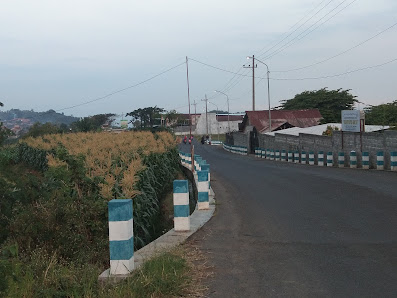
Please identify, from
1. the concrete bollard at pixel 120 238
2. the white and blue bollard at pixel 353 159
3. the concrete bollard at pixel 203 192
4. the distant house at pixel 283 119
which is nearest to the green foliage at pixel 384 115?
the distant house at pixel 283 119

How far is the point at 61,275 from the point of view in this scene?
554 centimetres

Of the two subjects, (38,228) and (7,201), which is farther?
(7,201)

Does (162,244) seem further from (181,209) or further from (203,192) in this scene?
(203,192)

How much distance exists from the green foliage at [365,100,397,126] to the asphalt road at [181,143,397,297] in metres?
46.3

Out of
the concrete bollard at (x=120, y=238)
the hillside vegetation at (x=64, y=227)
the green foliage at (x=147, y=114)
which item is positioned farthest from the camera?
the green foliage at (x=147, y=114)

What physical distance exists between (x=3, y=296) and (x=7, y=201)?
7.33 meters

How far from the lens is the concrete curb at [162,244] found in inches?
226

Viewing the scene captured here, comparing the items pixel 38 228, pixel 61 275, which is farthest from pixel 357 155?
pixel 61 275

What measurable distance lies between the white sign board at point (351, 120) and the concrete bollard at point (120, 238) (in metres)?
24.4

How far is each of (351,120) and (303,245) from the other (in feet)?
74.0

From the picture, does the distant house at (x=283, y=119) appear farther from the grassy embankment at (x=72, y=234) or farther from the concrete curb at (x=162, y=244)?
the concrete curb at (x=162, y=244)

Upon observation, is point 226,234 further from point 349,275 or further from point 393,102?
point 393,102

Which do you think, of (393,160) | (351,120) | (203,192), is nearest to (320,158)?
(351,120)

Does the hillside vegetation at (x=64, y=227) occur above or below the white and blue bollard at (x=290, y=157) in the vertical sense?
above
